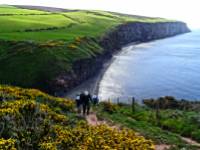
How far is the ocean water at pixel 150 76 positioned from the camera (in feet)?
300

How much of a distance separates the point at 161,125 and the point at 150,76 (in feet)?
248

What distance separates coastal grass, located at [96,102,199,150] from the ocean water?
38861 millimetres

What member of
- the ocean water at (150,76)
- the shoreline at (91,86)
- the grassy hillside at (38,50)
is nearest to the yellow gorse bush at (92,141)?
the ocean water at (150,76)

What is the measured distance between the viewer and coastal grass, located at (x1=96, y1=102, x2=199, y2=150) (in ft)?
100

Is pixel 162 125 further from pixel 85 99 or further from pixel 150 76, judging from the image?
pixel 150 76

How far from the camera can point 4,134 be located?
17203 mm

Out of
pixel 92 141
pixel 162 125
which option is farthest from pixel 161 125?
pixel 92 141

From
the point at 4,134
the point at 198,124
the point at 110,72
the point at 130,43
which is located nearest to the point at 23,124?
the point at 4,134

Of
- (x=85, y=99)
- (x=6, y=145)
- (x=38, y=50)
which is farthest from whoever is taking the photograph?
(x=38, y=50)

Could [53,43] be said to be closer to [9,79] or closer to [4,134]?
[9,79]

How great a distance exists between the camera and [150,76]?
115562mm

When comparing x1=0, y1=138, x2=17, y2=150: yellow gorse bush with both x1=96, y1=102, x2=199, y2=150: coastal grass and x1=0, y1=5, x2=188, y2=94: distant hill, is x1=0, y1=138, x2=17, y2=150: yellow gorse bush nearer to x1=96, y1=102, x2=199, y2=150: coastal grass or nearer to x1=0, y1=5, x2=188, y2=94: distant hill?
x1=96, y1=102, x2=199, y2=150: coastal grass

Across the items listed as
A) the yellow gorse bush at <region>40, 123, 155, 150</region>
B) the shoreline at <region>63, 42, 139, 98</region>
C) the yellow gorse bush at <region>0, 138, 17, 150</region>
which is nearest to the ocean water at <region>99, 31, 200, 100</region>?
the shoreline at <region>63, 42, 139, 98</region>

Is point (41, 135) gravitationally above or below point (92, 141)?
above
